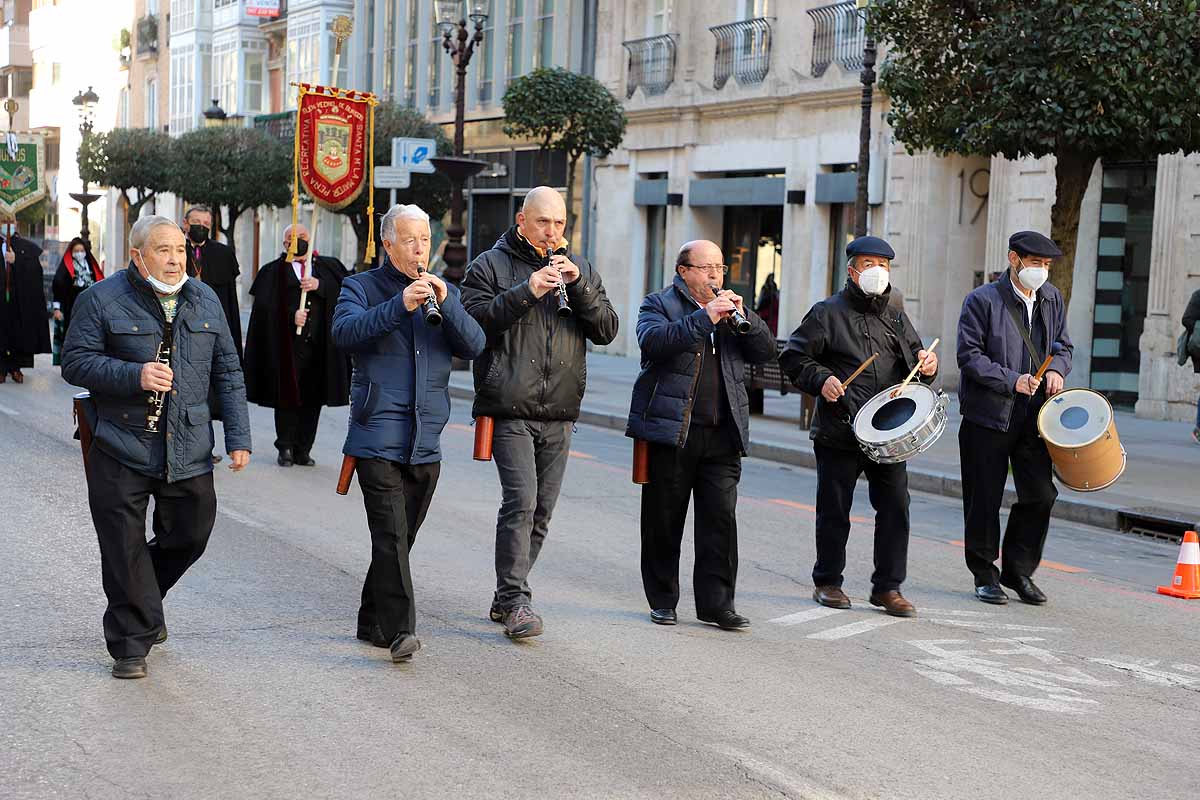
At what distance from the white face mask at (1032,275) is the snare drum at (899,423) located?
0.84 meters

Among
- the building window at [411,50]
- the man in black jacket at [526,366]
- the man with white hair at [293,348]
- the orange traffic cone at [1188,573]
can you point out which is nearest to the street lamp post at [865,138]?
the man with white hair at [293,348]

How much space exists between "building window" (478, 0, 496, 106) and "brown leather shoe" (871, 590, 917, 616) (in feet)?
98.4

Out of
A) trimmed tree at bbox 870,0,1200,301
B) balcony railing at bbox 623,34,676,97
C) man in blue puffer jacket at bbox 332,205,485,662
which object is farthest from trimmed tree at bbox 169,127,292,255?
man in blue puffer jacket at bbox 332,205,485,662

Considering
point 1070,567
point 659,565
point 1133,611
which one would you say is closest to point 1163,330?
point 1070,567

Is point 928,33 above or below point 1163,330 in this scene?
above

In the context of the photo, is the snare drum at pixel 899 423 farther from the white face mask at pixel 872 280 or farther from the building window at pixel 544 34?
the building window at pixel 544 34

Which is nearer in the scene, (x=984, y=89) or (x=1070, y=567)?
(x=1070, y=567)

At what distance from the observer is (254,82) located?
52125 millimetres

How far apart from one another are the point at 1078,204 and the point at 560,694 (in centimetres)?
946

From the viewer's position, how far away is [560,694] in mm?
6445

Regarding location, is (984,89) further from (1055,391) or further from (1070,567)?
(1055,391)

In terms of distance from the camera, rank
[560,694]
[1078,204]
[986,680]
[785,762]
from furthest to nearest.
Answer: [1078,204]
[986,680]
[560,694]
[785,762]

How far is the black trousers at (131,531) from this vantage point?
6473 mm

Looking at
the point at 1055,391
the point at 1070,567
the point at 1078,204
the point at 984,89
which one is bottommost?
the point at 1070,567
